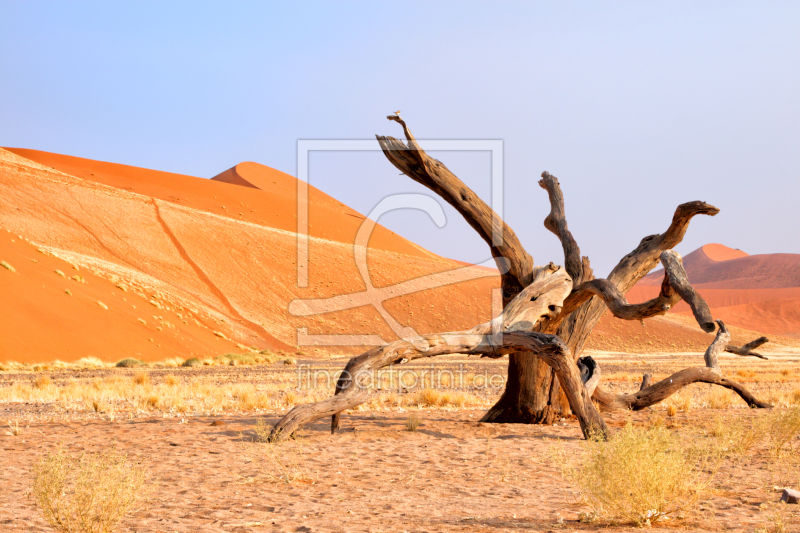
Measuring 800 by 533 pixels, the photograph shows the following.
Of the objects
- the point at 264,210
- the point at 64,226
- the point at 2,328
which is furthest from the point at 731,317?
the point at 2,328

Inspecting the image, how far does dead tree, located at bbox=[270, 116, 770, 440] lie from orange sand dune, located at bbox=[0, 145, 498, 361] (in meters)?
28.8

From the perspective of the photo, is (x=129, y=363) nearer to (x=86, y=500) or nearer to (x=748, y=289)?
(x=86, y=500)

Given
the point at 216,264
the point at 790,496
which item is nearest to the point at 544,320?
the point at 790,496

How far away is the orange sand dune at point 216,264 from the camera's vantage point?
4966 cm

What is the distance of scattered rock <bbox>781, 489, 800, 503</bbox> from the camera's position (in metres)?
5.90

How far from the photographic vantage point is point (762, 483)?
6.96m

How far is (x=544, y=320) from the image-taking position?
10.6m

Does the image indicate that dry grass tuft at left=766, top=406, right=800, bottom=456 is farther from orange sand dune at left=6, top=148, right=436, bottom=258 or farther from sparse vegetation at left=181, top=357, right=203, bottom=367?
orange sand dune at left=6, top=148, right=436, bottom=258

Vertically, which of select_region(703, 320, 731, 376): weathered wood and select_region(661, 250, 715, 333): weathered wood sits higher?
select_region(661, 250, 715, 333): weathered wood

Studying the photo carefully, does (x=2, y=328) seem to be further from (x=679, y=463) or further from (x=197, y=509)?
(x=679, y=463)

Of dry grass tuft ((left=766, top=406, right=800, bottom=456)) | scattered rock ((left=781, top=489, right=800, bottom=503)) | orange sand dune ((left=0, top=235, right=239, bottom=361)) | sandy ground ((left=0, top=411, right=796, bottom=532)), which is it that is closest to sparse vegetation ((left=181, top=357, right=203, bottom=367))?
orange sand dune ((left=0, top=235, right=239, bottom=361))

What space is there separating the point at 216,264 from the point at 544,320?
175 ft

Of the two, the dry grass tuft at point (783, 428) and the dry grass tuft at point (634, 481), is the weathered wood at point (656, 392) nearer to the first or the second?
the dry grass tuft at point (783, 428)

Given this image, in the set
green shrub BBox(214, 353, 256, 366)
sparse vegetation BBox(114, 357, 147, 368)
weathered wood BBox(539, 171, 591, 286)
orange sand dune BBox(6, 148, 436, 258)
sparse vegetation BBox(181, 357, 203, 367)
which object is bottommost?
green shrub BBox(214, 353, 256, 366)
